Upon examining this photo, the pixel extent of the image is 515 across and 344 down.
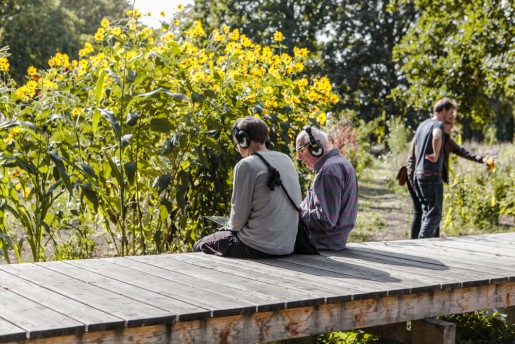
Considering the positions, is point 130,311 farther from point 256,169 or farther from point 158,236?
point 158,236

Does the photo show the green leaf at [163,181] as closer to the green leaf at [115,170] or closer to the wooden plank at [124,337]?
the green leaf at [115,170]

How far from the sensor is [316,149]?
536 centimetres

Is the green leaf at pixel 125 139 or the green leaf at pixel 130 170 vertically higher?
the green leaf at pixel 125 139

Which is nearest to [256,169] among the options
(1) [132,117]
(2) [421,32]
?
(1) [132,117]

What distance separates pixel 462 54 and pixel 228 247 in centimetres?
1218

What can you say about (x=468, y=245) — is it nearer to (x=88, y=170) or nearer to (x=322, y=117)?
(x=322, y=117)

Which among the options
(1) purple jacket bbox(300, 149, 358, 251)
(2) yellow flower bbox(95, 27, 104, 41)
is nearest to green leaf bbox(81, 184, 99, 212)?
(2) yellow flower bbox(95, 27, 104, 41)

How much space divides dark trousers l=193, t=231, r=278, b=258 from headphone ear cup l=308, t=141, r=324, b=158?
77 cm

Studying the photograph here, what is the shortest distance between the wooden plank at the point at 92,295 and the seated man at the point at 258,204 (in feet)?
3.63

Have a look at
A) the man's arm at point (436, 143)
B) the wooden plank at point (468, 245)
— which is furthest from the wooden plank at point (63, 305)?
the man's arm at point (436, 143)

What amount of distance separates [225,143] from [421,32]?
1184 centimetres

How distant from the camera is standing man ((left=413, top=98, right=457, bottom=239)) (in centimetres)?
784

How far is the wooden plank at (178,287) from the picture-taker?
3.58 metres

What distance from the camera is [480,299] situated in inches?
187
